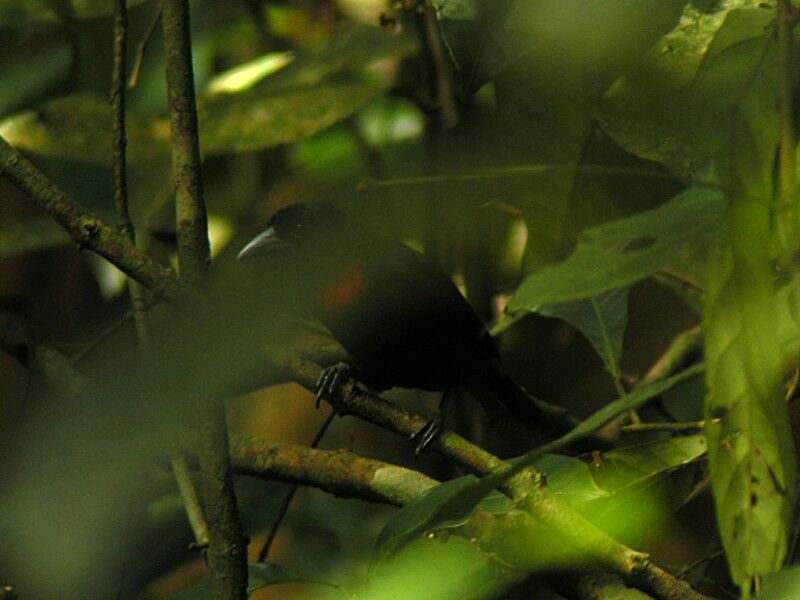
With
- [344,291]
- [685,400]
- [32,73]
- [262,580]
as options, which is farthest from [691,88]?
[32,73]

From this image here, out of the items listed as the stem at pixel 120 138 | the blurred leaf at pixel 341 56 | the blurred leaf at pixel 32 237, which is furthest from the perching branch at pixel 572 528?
the blurred leaf at pixel 32 237

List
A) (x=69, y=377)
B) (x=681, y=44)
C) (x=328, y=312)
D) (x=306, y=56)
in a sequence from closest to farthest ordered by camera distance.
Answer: (x=681, y=44), (x=69, y=377), (x=328, y=312), (x=306, y=56)

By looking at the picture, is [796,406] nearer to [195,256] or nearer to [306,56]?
→ [195,256]

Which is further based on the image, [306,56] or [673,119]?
[306,56]

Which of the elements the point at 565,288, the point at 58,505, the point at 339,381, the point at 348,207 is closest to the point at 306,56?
the point at 348,207

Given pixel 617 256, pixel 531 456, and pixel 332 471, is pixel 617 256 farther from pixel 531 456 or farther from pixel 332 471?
pixel 332 471

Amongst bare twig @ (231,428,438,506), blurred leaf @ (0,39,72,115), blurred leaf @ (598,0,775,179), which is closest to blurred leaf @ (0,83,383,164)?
blurred leaf @ (0,39,72,115)

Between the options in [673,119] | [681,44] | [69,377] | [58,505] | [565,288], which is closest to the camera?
[565,288]
